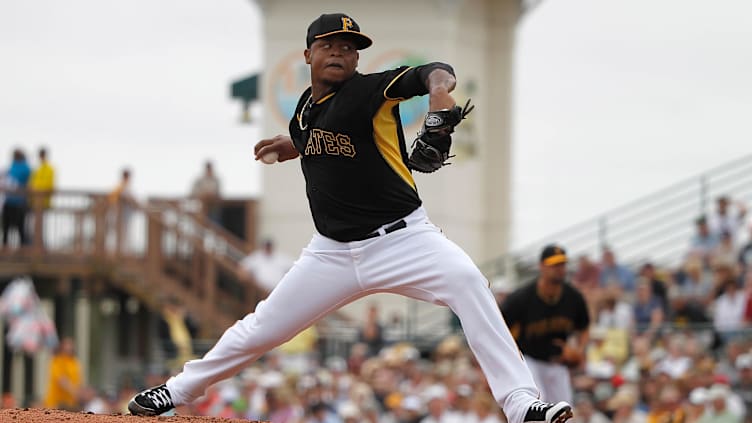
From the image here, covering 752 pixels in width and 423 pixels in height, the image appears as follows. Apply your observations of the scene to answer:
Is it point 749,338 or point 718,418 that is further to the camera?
point 749,338

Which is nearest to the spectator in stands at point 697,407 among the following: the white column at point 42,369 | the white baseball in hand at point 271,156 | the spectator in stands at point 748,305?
the spectator in stands at point 748,305

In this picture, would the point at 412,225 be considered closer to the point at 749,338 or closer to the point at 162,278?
the point at 749,338

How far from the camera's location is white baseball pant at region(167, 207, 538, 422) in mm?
7324

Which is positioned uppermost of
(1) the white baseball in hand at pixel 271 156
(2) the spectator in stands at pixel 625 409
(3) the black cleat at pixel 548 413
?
(1) the white baseball in hand at pixel 271 156

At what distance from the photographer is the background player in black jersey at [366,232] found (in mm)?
7309

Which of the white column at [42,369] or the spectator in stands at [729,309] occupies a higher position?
the spectator in stands at [729,309]

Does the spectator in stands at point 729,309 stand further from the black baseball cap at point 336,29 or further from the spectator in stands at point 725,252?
the black baseball cap at point 336,29

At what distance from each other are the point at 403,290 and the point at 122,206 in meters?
17.2

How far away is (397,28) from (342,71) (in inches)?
772

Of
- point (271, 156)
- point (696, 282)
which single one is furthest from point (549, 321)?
point (696, 282)

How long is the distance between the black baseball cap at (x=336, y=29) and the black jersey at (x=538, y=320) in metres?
4.84

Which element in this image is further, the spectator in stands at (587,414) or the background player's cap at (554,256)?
the spectator in stands at (587,414)

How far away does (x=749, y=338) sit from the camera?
15469 mm

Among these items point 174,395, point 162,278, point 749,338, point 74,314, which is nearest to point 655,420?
point 749,338
